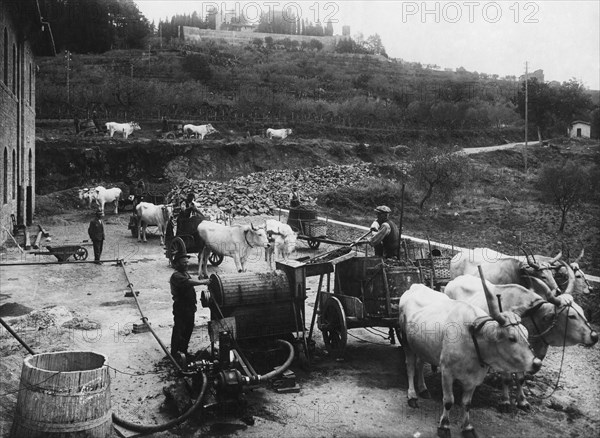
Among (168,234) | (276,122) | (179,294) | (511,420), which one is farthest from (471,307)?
(276,122)

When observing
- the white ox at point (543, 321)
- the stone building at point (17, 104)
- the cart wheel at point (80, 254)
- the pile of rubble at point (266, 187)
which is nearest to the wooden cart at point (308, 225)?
the pile of rubble at point (266, 187)

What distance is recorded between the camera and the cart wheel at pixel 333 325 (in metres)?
9.60

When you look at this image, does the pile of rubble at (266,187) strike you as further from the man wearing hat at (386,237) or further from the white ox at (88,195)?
the man wearing hat at (386,237)

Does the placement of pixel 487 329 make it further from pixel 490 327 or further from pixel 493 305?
pixel 493 305

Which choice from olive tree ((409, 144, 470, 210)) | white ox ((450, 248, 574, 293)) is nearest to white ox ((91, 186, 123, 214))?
olive tree ((409, 144, 470, 210))

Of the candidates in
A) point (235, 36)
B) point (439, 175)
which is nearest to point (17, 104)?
point (439, 175)

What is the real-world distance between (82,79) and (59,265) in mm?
54184

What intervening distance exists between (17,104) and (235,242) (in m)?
13.8

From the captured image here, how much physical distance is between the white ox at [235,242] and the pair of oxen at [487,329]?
8.21 meters

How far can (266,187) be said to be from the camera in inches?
1379

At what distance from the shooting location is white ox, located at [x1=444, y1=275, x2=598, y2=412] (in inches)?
312

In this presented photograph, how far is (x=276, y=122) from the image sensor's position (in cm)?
5503

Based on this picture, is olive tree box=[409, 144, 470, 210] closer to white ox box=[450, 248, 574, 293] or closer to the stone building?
the stone building

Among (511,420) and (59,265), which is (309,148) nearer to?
(59,265)
